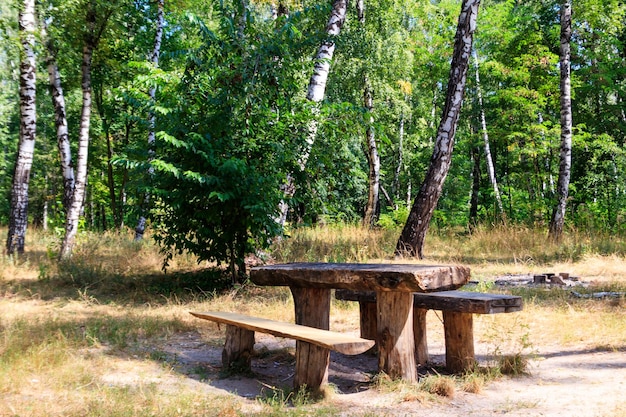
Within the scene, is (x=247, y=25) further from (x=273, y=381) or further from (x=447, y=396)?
(x=447, y=396)

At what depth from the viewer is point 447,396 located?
4.00 metres

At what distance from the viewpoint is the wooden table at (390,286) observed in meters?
3.90

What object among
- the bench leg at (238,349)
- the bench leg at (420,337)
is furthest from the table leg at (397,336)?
the bench leg at (238,349)

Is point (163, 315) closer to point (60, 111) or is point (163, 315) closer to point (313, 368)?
point (313, 368)

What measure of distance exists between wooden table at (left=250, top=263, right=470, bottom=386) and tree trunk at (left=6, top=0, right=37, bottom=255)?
337 inches

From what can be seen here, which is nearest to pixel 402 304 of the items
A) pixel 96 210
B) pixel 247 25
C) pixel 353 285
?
pixel 353 285

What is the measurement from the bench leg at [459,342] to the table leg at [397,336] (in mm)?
519

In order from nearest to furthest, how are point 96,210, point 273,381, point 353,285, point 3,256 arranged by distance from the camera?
point 353,285 → point 273,381 → point 3,256 → point 96,210

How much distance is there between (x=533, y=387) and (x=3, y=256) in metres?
10.2

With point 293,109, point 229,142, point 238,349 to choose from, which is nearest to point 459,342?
point 238,349

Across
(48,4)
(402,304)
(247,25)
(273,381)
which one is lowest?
(273,381)

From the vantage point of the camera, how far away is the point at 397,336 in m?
4.27

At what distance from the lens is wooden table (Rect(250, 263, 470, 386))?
12.8ft

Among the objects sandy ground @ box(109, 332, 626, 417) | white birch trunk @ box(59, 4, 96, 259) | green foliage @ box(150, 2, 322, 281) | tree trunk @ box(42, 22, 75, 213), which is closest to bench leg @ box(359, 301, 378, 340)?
sandy ground @ box(109, 332, 626, 417)
